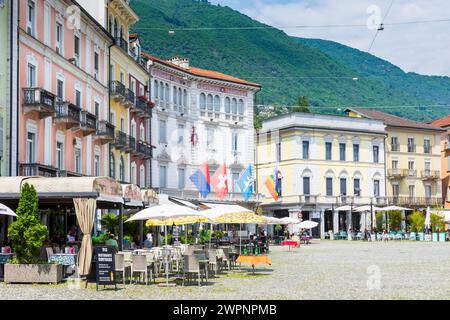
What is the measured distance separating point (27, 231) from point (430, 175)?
6827 centimetres

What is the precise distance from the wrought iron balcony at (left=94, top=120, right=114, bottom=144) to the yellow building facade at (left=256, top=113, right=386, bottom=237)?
1327 inches

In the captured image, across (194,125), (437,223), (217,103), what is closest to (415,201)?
(437,223)

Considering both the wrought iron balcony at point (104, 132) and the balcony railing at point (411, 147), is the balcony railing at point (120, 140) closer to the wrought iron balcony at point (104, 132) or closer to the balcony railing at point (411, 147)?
the wrought iron balcony at point (104, 132)

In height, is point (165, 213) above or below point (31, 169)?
below

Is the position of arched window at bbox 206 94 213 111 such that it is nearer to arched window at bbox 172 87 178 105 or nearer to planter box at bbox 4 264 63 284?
arched window at bbox 172 87 178 105

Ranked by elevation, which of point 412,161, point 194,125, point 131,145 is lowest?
point 131,145

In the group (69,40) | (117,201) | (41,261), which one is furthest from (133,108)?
(41,261)

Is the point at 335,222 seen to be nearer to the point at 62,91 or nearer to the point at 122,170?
the point at 122,170

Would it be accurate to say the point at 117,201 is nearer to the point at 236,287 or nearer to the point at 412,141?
the point at 236,287

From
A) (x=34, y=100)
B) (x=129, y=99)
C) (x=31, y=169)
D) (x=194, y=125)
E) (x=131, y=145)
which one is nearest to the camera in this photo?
(x=31, y=169)

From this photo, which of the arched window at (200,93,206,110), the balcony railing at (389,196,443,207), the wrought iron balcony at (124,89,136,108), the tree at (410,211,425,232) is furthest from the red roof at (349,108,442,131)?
the wrought iron balcony at (124,89,136,108)

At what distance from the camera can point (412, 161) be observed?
83.4 m

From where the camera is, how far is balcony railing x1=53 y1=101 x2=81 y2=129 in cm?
3475
